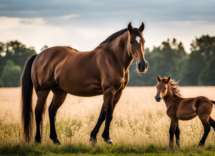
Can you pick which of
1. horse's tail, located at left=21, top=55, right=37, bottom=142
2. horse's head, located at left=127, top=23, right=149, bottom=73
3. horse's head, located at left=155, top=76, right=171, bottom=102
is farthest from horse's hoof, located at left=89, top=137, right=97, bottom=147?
horse's head, located at left=127, top=23, right=149, bottom=73

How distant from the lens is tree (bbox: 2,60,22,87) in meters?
51.6

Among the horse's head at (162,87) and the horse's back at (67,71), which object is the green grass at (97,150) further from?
the horse's back at (67,71)

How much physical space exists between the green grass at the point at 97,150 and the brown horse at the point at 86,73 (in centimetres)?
40

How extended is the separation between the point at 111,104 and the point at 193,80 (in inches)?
2074

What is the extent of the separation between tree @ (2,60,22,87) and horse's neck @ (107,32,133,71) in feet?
158

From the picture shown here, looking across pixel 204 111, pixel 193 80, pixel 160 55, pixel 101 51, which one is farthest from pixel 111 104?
pixel 160 55

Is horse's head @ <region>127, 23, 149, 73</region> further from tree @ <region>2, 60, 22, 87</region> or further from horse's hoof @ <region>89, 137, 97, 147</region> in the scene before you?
tree @ <region>2, 60, 22, 87</region>

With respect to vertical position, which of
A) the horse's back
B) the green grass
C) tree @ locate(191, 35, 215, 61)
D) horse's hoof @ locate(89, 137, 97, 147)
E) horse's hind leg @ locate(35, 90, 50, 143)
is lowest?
the green grass

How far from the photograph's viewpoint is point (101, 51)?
21.1 ft

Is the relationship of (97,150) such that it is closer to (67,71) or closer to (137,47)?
(67,71)

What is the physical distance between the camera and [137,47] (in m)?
5.77

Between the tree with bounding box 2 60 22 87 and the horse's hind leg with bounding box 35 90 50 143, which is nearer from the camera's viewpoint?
the horse's hind leg with bounding box 35 90 50 143

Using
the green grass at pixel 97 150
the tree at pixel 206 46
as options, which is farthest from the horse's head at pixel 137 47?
the tree at pixel 206 46

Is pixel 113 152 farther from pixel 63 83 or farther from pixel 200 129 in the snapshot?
pixel 200 129
